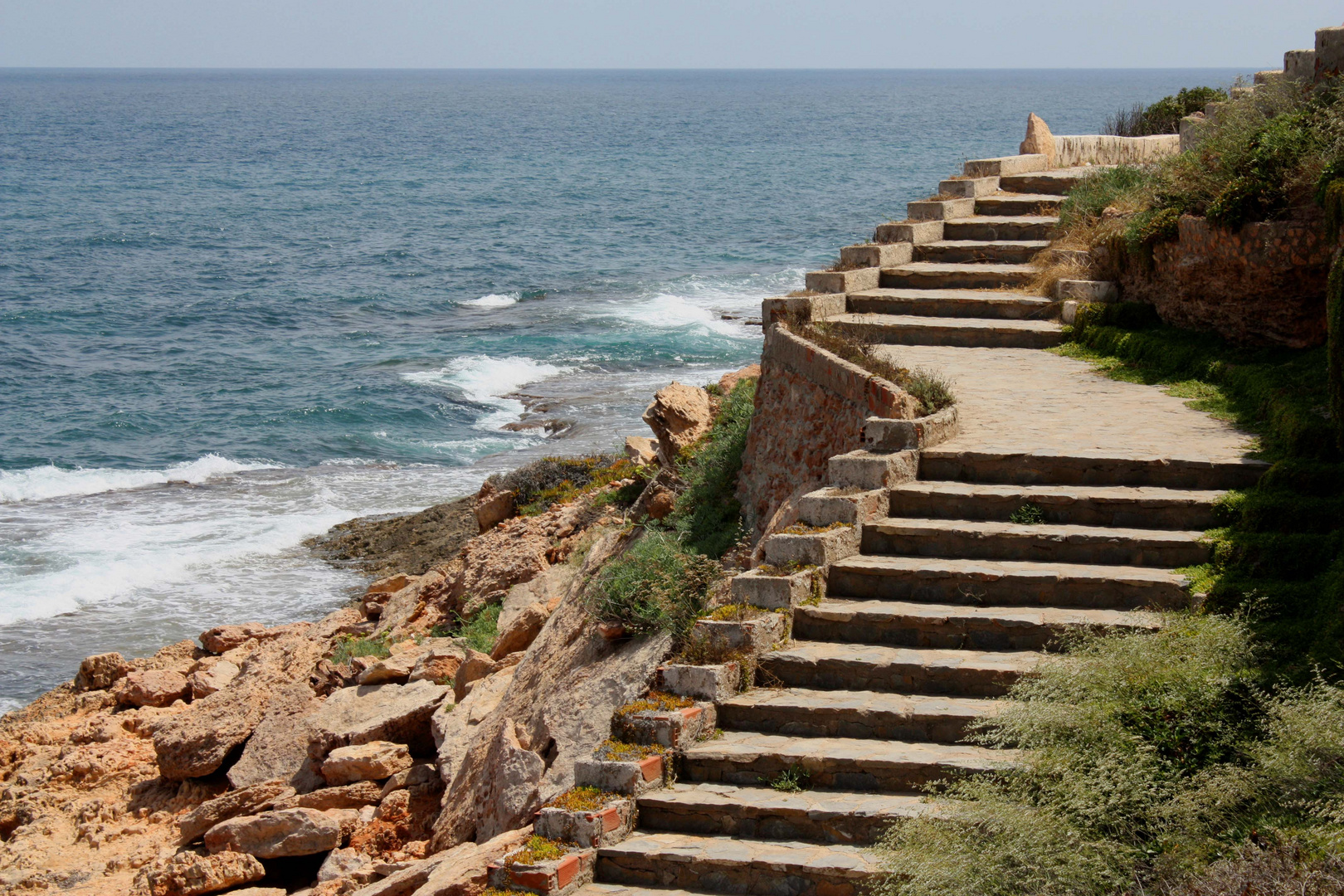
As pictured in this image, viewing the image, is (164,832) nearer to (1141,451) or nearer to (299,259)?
(1141,451)

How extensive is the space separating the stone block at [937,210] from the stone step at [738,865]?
35.1ft

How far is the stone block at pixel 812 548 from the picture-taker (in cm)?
920

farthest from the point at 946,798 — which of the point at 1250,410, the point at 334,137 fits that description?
the point at 334,137

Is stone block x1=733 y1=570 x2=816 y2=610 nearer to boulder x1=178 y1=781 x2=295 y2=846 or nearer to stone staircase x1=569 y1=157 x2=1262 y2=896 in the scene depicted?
stone staircase x1=569 y1=157 x2=1262 y2=896

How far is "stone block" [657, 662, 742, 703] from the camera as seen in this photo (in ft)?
26.9

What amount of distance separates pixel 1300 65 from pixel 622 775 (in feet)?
33.6

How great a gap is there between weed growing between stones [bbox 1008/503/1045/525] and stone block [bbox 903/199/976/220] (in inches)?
295

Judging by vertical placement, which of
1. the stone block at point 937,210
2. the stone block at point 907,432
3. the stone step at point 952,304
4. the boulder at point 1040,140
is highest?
the boulder at point 1040,140

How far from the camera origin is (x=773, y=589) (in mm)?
8938

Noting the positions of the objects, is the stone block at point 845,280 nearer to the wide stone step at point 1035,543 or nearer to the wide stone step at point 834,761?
the wide stone step at point 1035,543

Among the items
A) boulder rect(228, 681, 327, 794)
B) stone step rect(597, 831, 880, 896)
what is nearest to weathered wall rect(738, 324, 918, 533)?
stone step rect(597, 831, 880, 896)

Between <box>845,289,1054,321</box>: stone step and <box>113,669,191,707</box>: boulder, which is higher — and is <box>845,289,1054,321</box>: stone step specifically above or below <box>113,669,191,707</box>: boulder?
above

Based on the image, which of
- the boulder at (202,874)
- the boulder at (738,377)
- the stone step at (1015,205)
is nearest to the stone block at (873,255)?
the boulder at (738,377)

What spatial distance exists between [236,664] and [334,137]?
330ft
